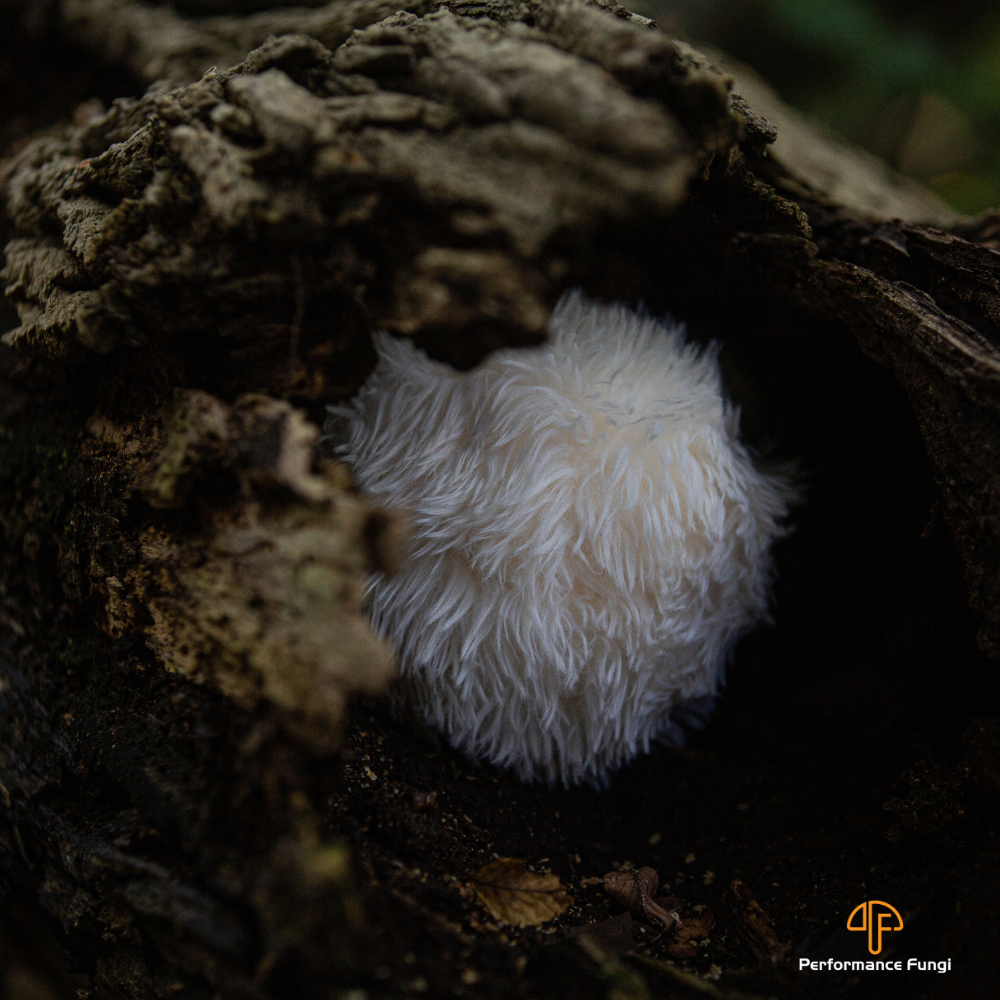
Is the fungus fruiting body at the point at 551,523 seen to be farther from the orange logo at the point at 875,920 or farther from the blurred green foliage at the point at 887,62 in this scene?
the blurred green foliage at the point at 887,62

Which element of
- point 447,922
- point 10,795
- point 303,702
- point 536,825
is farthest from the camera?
point 536,825

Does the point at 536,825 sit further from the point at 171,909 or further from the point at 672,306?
the point at 672,306

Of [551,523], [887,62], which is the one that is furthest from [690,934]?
[887,62]

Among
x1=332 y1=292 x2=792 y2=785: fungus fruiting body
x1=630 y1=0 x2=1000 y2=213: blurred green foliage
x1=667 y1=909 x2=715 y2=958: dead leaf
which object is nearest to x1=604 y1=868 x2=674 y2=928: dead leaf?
x1=667 y1=909 x2=715 y2=958: dead leaf

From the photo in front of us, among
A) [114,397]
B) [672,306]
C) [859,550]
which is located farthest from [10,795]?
[859,550]

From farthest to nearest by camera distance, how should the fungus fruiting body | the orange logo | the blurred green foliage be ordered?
the blurred green foliage
the fungus fruiting body
the orange logo

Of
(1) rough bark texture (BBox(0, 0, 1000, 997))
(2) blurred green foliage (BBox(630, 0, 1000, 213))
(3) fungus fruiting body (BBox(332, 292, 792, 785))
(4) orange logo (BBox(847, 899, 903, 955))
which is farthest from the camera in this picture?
(2) blurred green foliage (BBox(630, 0, 1000, 213))

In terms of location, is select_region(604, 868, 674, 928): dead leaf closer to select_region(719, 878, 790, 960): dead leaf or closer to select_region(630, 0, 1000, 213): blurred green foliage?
select_region(719, 878, 790, 960): dead leaf

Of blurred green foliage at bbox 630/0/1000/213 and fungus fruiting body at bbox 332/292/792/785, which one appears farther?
blurred green foliage at bbox 630/0/1000/213
